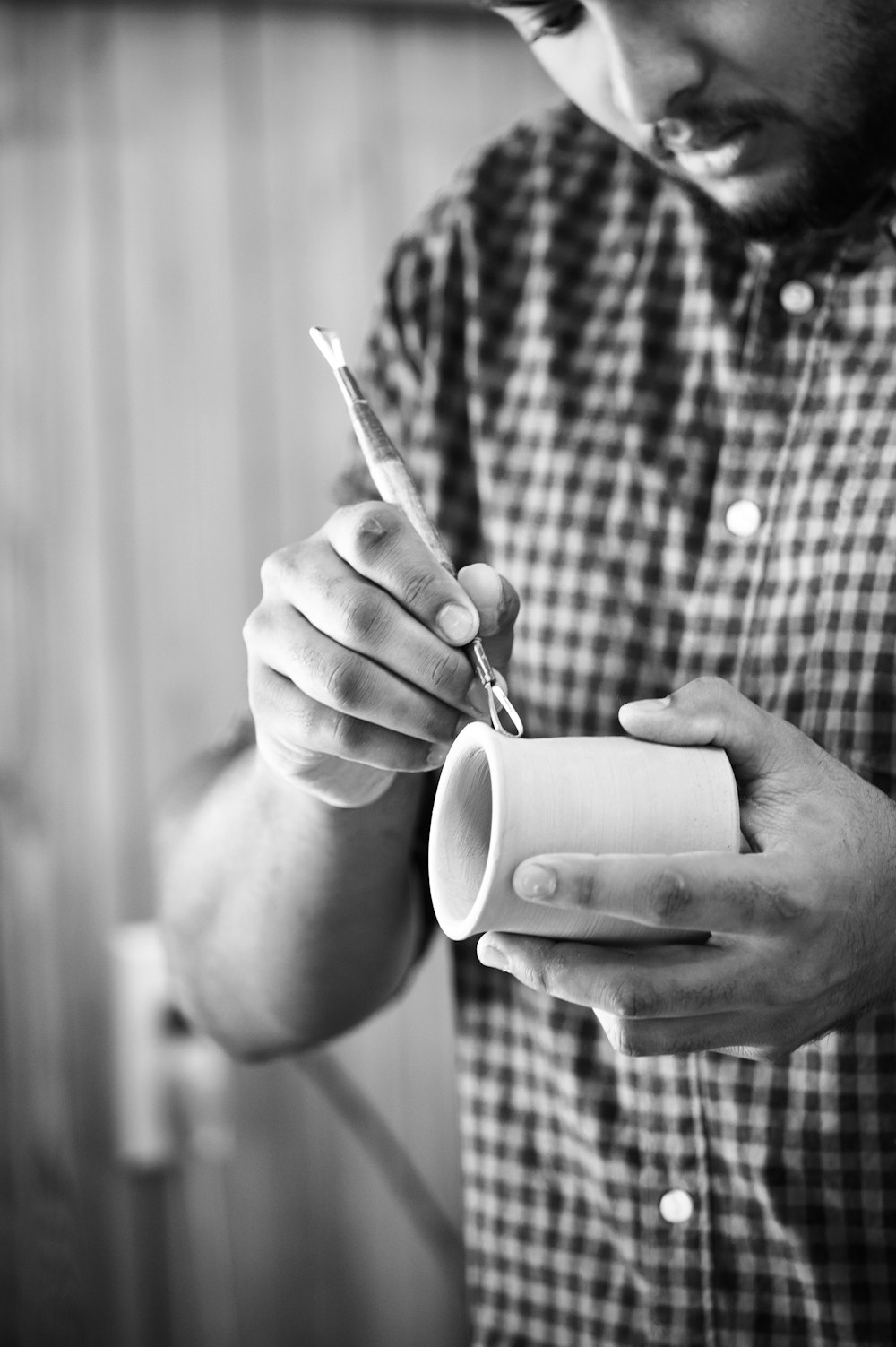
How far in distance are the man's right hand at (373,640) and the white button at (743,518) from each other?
29 centimetres

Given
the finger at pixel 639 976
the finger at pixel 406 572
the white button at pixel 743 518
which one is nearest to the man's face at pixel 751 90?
the white button at pixel 743 518

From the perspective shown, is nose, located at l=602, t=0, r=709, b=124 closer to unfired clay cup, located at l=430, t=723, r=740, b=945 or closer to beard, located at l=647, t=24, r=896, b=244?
beard, located at l=647, t=24, r=896, b=244

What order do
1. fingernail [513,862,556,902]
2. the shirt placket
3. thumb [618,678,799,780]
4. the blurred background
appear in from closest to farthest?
fingernail [513,862,556,902]
thumb [618,678,799,780]
the shirt placket
the blurred background

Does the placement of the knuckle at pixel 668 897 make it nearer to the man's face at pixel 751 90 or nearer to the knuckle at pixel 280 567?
the knuckle at pixel 280 567

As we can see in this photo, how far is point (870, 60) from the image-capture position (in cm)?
106

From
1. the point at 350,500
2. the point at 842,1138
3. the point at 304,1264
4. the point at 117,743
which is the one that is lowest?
the point at 304,1264

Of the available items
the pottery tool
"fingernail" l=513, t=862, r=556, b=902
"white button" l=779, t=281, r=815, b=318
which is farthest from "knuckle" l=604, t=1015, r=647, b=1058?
"white button" l=779, t=281, r=815, b=318

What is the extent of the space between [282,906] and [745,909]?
0.56 meters

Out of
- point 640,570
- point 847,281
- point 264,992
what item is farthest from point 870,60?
point 264,992

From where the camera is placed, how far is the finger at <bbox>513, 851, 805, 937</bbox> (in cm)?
70

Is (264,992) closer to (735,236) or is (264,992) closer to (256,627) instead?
(256,627)

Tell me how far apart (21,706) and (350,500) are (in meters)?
1.12

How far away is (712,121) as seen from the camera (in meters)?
1.07

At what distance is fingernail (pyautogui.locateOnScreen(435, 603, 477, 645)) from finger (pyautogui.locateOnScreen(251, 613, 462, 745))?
46mm
